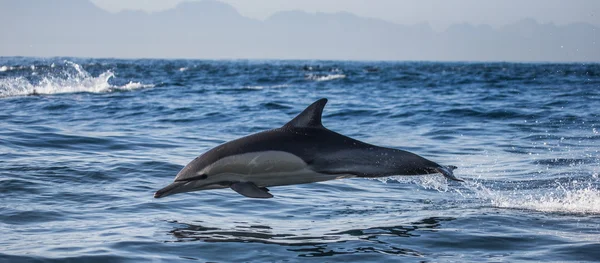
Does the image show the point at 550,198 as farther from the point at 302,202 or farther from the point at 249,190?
the point at 249,190

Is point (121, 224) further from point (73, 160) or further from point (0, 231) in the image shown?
point (73, 160)

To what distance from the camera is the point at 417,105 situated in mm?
22703

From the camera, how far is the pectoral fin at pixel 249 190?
665 centimetres

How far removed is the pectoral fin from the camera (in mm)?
6654

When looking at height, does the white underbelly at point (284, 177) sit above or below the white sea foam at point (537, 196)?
above

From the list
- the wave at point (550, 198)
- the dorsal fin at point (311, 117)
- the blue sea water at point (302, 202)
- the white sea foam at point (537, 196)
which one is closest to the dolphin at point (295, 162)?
the dorsal fin at point (311, 117)

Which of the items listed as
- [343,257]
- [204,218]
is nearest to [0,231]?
[204,218]

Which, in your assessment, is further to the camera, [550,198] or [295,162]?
[550,198]

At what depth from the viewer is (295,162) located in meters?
6.92

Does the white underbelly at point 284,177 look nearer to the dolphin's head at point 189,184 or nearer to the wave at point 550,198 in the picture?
the dolphin's head at point 189,184

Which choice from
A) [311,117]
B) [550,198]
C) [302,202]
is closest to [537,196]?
[550,198]

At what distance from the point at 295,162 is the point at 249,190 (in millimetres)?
504

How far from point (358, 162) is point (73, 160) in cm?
560

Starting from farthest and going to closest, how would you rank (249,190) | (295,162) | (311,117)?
(311,117) → (295,162) → (249,190)
